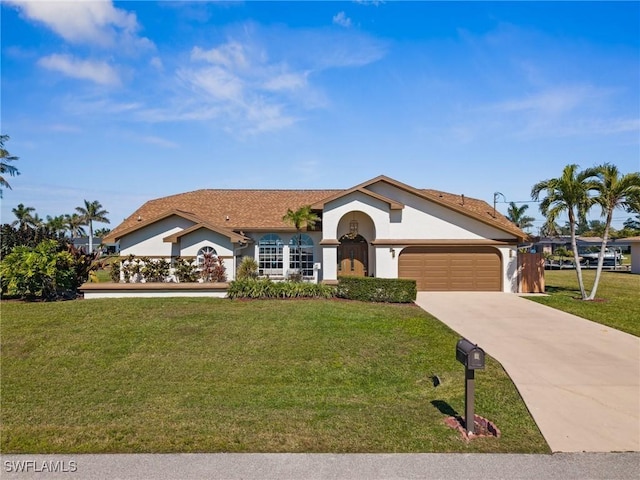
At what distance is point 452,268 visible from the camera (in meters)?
20.7

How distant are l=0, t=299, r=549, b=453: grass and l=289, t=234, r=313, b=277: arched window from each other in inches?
343

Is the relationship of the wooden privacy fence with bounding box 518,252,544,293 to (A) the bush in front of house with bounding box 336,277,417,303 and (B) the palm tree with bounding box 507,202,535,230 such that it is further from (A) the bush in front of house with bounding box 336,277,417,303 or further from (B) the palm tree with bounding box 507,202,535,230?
(B) the palm tree with bounding box 507,202,535,230

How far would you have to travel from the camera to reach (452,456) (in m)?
5.43

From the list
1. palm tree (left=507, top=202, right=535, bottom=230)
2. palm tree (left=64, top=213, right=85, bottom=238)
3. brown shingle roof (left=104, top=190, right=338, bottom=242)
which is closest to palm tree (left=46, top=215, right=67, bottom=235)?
palm tree (left=64, top=213, right=85, bottom=238)

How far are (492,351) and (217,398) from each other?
260 inches

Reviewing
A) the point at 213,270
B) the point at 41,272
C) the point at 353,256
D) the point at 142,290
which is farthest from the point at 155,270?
the point at 353,256

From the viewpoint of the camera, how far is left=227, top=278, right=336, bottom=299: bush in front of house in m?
16.7

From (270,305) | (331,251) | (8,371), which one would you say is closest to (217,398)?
(8,371)

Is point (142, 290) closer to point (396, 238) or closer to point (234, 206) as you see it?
point (234, 206)

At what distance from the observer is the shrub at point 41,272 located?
16.4 m

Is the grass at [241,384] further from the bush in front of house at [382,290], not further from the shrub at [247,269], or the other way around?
the shrub at [247,269]

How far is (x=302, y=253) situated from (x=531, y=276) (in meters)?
11.8

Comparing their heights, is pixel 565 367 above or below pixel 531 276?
below

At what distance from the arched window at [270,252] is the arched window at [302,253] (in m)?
0.63
